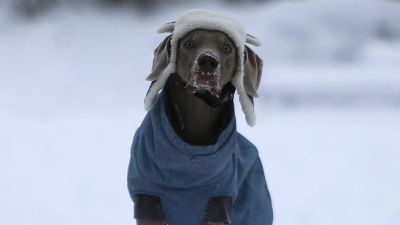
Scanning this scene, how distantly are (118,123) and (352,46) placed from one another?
2.35 meters

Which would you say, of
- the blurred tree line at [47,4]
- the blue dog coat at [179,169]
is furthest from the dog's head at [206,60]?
the blurred tree line at [47,4]

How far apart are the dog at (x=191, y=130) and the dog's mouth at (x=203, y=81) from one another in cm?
3

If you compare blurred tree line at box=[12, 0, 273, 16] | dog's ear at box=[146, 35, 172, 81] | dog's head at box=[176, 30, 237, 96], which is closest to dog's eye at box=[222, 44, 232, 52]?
dog's head at box=[176, 30, 237, 96]

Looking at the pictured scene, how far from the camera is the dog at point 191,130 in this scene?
1574 millimetres

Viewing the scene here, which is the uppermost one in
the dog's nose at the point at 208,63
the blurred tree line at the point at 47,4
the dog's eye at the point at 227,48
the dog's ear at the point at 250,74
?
the dog's eye at the point at 227,48

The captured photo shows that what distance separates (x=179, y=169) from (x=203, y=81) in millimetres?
244

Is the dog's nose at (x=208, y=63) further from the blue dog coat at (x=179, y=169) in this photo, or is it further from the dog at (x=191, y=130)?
the blue dog coat at (x=179, y=169)

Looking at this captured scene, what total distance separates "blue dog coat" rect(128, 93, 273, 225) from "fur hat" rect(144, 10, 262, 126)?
0.06 metres

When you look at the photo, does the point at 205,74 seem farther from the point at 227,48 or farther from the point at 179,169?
the point at 179,169

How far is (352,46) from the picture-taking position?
527 centimetres

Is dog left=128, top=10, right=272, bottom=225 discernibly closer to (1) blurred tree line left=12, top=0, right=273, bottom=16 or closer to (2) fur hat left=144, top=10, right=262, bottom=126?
(2) fur hat left=144, top=10, right=262, bottom=126

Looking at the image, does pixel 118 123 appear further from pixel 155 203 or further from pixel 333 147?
pixel 155 203

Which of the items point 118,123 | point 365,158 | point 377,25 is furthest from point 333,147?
point 377,25

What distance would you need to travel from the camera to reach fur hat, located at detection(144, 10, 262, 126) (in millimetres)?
1569
